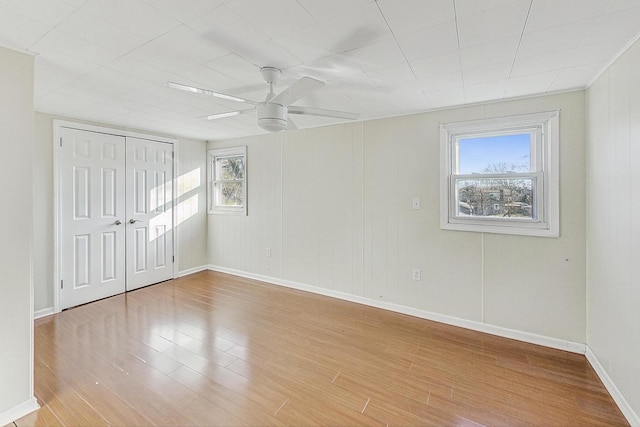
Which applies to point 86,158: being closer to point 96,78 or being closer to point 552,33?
point 96,78

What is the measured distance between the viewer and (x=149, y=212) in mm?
4309

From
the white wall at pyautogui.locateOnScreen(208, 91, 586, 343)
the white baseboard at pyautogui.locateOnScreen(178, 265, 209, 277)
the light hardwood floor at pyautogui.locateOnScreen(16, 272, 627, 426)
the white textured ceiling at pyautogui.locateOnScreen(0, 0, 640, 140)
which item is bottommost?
the light hardwood floor at pyautogui.locateOnScreen(16, 272, 627, 426)

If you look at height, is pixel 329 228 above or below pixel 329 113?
below

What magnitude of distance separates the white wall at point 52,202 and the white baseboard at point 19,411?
1.85 metres

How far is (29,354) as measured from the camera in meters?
1.87

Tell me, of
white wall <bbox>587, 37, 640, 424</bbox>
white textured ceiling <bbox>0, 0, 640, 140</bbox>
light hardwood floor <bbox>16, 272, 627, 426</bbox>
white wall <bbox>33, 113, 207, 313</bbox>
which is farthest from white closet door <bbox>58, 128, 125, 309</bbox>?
white wall <bbox>587, 37, 640, 424</bbox>

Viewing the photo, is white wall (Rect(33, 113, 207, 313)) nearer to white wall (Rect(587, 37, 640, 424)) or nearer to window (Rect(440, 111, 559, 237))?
window (Rect(440, 111, 559, 237))

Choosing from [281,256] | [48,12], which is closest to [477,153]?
[281,256]

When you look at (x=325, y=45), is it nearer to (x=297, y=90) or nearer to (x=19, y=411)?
(x=297, y=90)

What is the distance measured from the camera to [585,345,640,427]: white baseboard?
174 cm

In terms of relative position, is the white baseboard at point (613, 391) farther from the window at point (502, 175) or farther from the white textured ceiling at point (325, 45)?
the white textured ceiling at point (325, 45)

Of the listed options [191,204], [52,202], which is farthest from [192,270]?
[52,202]

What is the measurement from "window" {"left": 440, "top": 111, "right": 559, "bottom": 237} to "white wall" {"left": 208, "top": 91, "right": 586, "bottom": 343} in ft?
0.28

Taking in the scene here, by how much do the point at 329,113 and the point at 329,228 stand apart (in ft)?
6.40
